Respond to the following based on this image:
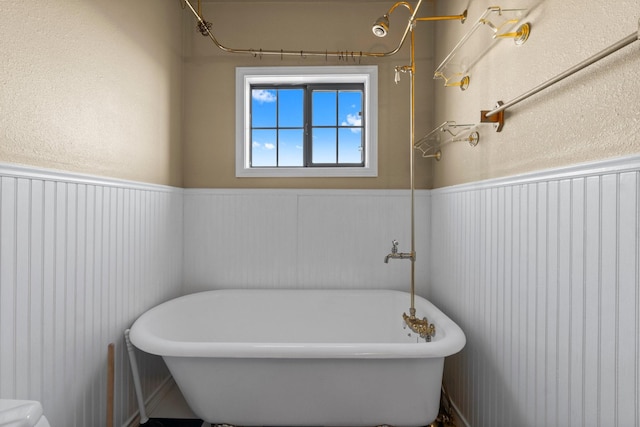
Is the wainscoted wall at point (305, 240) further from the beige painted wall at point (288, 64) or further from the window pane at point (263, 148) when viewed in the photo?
the window pane at point (263, 148)

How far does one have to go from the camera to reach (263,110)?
2.52 m

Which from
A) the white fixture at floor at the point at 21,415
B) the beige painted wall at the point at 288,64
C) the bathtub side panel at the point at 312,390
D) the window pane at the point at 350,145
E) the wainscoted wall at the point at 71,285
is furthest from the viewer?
the window pane at the point at 350,145

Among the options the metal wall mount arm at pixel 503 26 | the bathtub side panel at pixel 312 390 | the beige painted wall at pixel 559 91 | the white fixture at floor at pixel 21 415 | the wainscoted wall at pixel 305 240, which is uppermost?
the metal wall mount arm at pixel 503 26

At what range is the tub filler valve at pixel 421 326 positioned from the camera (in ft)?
5.15

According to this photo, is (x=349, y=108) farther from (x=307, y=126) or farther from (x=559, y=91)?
(x=559, y=91)

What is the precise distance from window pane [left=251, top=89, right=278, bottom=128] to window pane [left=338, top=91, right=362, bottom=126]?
1.59 feet

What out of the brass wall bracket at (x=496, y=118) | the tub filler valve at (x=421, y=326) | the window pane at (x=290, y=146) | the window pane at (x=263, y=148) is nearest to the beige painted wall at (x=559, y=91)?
the brass wall bracket at (x=496, y=118)

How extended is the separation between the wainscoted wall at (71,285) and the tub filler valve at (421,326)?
1.41 metres

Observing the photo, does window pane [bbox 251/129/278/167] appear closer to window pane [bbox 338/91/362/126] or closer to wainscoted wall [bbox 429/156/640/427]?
window pane [bbox 338/91/362/126]

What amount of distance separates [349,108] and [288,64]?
0.52 m

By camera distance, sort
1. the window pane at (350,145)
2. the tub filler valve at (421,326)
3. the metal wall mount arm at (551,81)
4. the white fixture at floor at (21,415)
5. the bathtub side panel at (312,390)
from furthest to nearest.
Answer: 1. the window pane at (350,145)
2. the tub filler valve at (421,326)
3. the bathtub side panel at (312,390)
4. the metal wall mount arm at (551,81)
5. the white fixture at floor at (21,415)

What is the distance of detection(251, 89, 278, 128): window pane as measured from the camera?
2.50 meters

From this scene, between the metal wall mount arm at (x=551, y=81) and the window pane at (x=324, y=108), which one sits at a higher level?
the window pane at (x=324, y=108)

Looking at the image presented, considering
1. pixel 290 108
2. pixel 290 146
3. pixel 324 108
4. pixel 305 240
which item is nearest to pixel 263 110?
pixel 290 108
